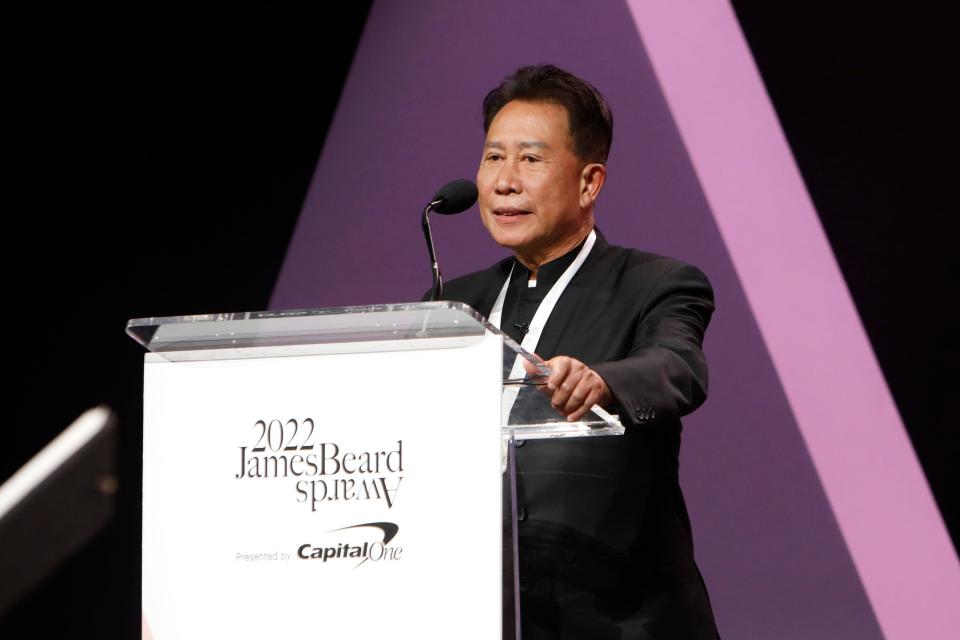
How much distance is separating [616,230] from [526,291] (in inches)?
38.8

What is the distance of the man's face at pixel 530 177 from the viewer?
84.4 inches

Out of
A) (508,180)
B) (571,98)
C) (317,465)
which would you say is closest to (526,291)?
(508,180)

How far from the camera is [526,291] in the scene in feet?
7.04

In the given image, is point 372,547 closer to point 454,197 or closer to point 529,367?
point 529,367

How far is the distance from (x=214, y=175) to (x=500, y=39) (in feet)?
3.11

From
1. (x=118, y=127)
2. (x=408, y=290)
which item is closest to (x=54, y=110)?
(x=118, y=127)

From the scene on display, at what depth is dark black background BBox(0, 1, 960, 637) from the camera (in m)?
2.85

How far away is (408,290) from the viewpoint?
331 centimetres

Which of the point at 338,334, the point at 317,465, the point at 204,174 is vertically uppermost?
the point at 204,174

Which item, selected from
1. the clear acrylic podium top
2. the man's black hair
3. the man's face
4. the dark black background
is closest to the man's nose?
the man's face

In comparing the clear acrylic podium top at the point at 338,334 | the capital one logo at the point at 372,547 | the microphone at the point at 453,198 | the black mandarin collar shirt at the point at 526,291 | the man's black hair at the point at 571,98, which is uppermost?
the man's black hair at the point at 571,98

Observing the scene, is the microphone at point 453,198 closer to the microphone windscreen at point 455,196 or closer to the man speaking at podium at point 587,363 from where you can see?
A: the microphone windscreen at point 455,196

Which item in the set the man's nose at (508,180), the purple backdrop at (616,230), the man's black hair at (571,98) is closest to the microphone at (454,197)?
the man's nose at (508,180)

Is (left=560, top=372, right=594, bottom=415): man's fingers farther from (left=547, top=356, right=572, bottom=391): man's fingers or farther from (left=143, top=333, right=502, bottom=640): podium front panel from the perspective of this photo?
(left=143, top=333, right=502, bottom=640): podium front panel
